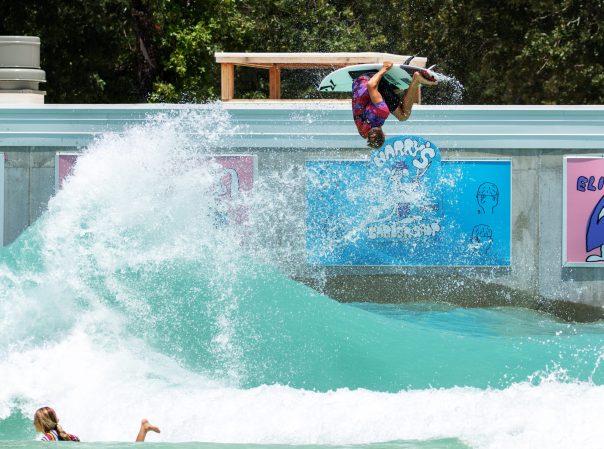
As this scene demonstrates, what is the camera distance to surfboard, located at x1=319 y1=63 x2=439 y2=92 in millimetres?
→ 14039

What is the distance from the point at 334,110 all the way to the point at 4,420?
7128 mm

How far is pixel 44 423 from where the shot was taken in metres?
10.6

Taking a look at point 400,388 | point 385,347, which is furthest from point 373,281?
point 400,388

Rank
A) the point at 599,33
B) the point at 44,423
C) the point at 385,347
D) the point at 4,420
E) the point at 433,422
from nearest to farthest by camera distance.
Result: the point at 44,423 < the point at 433,422 < the point at 4,420 < the point at 385,347 < the point at 599,33

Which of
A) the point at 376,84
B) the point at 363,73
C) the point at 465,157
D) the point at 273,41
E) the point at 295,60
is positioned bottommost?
the point at 465,157

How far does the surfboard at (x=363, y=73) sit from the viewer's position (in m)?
14.0

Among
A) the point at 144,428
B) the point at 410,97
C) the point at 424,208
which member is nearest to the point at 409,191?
the point at 424,208

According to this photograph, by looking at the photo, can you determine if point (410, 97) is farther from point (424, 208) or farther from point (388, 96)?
point (424, 208)

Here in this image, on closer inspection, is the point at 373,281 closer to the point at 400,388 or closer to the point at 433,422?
the point at 400,388

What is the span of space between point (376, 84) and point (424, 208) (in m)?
4.08

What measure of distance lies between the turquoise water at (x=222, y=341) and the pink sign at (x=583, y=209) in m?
1.12

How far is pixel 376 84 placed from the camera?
45.6ft

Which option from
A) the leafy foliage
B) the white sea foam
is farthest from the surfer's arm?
the leafy foliage

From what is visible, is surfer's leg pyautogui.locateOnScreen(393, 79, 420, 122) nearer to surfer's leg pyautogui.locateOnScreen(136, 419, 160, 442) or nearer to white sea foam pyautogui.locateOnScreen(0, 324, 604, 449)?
white sea foam pyautogui.locateOnScreen(0, 324, 604, 449)
